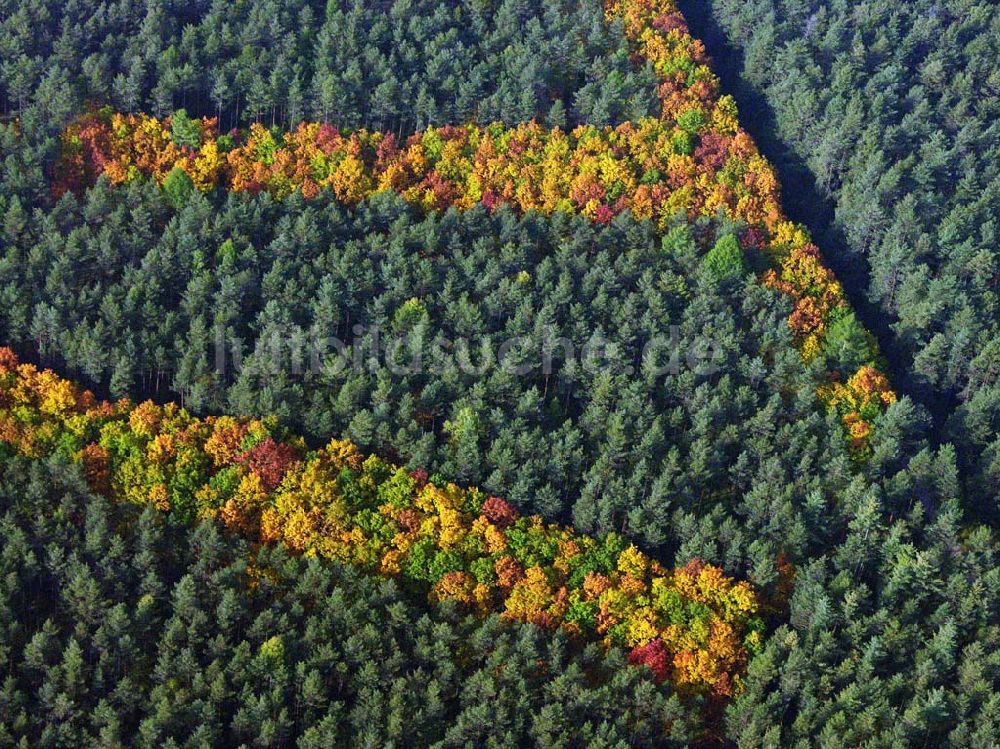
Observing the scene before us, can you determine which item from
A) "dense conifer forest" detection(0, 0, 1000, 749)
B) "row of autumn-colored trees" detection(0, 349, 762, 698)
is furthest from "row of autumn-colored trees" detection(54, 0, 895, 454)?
"row of autumn-colored trees" detection(0, 349, 762, 698)

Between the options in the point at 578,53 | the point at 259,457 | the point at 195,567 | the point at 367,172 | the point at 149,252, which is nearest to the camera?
the point at 195,567

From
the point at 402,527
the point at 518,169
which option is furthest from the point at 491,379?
the point at 518,169

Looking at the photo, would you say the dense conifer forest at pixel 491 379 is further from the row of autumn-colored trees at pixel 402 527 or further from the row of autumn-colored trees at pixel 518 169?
the row of autumn-colored trees at pixel 518 169

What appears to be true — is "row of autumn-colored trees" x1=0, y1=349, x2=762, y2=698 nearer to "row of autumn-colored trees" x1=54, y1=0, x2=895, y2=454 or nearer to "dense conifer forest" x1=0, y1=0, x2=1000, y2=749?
"dense conifer forest" x1=0, y1=0, x2=1000, y2=749

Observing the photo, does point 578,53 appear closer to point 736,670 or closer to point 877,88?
point 877,88

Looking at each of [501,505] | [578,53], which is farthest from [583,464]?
[578,53]
